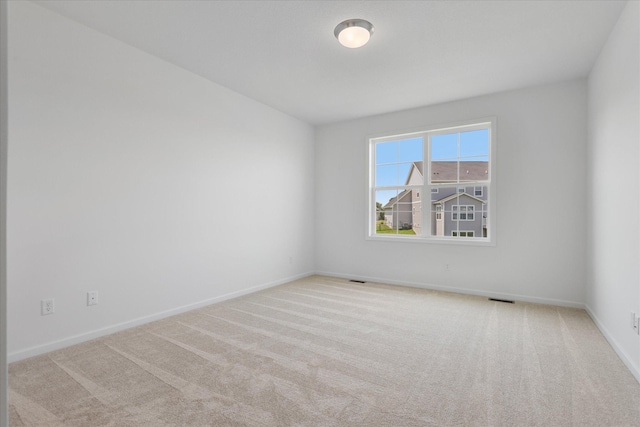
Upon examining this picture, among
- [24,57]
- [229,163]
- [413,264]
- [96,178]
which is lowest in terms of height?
[413,264]

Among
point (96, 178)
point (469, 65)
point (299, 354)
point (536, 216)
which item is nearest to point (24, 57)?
point (96, 178)

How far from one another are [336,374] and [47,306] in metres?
2.31

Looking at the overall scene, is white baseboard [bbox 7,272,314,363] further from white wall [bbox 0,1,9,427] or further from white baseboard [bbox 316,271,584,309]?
white wall [bbox 0,1,9,427]

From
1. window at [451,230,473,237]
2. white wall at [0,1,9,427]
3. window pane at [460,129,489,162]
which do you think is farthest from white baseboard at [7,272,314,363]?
window pane at [460,129,489,162]

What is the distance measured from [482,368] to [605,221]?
6.26ft

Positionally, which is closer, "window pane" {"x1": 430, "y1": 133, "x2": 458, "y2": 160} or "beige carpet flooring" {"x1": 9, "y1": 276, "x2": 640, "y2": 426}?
"beige carpet flooring" {"x1": 9, "y1": 276, "x2": 640, "y2": 426}

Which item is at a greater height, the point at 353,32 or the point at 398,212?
the point at 353,32

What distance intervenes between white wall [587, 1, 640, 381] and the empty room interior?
0.03 m

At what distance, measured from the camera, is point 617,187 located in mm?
2475

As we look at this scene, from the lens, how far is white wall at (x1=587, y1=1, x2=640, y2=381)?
213cm

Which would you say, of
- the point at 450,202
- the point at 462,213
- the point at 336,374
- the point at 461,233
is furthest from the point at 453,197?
the point at 336,374

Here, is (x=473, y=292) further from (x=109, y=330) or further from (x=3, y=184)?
(x=3, y=184)

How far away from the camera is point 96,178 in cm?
266

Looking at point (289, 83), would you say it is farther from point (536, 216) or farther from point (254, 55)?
point (536, 216)
